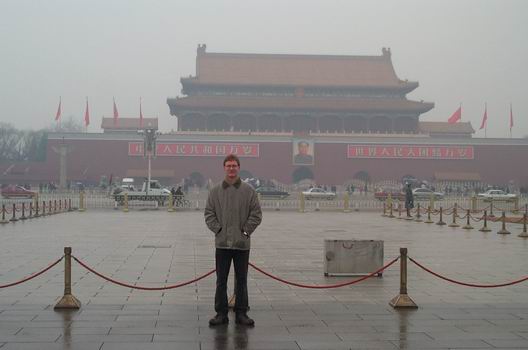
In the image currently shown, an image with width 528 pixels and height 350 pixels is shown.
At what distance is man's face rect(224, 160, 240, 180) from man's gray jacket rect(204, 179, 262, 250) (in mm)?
53

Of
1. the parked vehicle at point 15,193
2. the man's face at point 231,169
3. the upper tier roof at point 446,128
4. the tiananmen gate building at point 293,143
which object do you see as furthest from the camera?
the upper tier roof at point 446,128

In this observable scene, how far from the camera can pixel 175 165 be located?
41344mm

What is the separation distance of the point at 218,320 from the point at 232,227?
70 centimetres

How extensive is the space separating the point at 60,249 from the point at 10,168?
116 feet

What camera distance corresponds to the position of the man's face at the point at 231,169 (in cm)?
488

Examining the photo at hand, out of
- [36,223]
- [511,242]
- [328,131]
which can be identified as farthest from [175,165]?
[511,242]

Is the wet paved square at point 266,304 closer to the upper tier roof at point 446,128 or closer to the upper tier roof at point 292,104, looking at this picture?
the upper tier roof at point 292,104

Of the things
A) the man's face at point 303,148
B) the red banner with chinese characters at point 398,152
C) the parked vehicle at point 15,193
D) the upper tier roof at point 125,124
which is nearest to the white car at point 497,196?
the red banner with chinese characters at point 398,152

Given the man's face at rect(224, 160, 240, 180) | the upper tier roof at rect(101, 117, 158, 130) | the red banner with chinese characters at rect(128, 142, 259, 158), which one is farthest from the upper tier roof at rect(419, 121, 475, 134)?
the man's face at rect(224, 160, 240, 180)

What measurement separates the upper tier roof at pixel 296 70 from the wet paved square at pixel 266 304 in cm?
3507

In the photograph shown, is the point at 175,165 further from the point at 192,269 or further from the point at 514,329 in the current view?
the point at 514,329

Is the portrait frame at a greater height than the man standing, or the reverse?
the portrait frame

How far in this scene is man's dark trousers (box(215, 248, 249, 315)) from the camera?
482cm

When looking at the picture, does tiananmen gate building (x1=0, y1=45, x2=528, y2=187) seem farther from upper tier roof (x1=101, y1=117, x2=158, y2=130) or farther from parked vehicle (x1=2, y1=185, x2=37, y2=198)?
parked vehicle (x1=2, y1=185, x2=37, y2=198)
